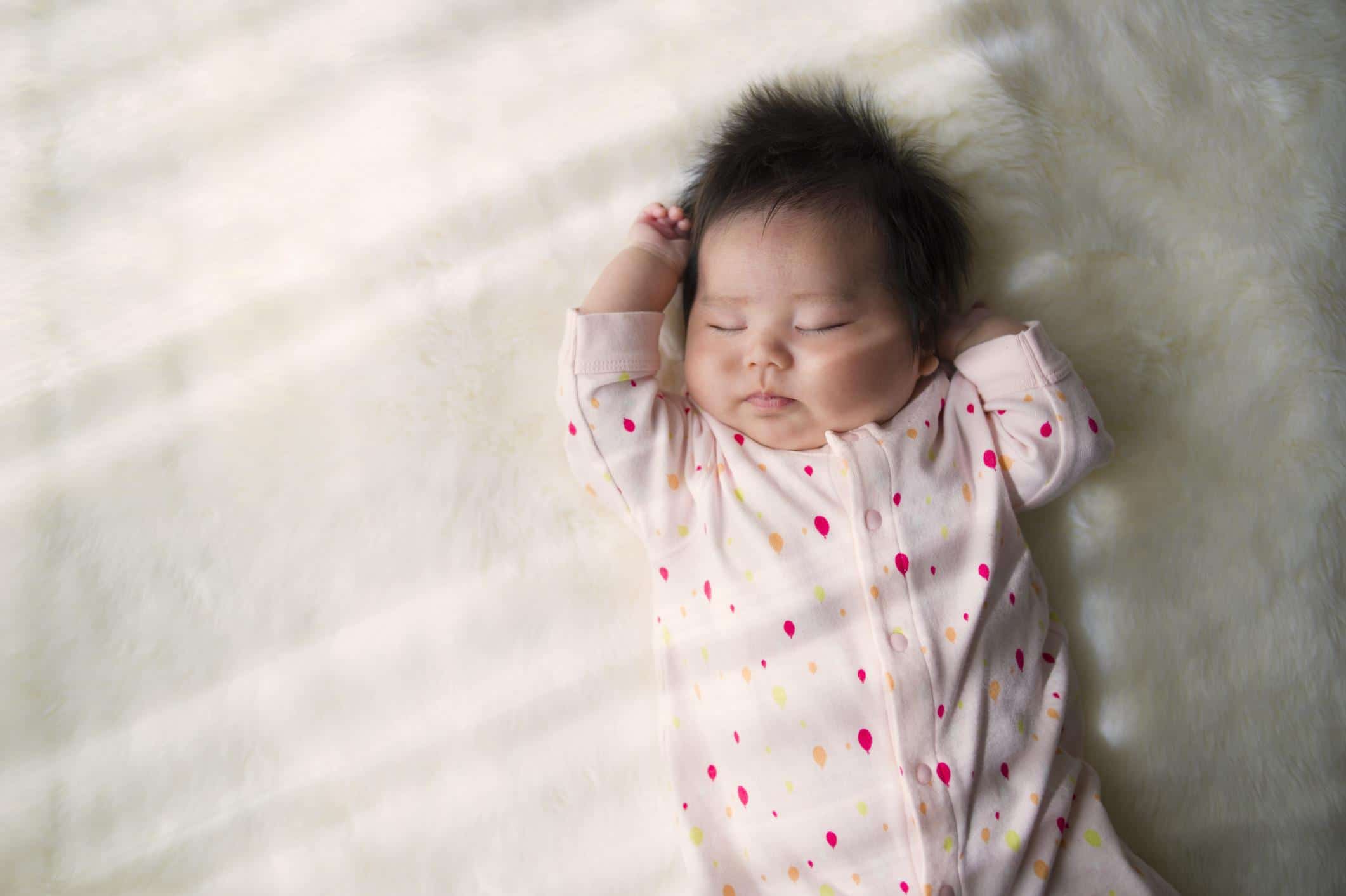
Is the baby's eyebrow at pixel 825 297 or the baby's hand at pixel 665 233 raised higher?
the baby's hand at pixel 665 233

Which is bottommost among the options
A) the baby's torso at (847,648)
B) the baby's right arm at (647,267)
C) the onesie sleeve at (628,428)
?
the baby's torso at (847,648)

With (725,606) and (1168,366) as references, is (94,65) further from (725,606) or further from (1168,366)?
(1168,366)

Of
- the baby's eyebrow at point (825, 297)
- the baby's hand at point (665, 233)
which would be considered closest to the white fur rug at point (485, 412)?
the baby's hand at point (665, 233)

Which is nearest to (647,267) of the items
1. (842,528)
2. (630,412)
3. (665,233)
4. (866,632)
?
(665,233)

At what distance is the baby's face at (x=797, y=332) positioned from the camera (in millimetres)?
1008

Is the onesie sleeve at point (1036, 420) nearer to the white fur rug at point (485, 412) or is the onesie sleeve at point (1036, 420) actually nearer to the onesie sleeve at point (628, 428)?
the white fur rug at point (485, 412)

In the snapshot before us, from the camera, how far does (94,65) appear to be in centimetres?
120

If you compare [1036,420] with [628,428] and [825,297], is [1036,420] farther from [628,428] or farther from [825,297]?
[628,428]

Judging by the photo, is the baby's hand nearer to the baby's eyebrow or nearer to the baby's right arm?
the baby's right arm

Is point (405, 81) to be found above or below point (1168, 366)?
above

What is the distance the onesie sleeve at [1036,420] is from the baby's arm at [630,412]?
33cm

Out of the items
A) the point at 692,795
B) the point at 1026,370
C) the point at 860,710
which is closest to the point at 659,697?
the point at 692,795

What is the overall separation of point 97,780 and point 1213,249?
142 centimetres

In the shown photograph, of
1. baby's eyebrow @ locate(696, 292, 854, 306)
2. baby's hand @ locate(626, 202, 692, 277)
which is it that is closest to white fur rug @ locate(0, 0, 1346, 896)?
baby's hand @ locate(626, 202, 692, 277)
